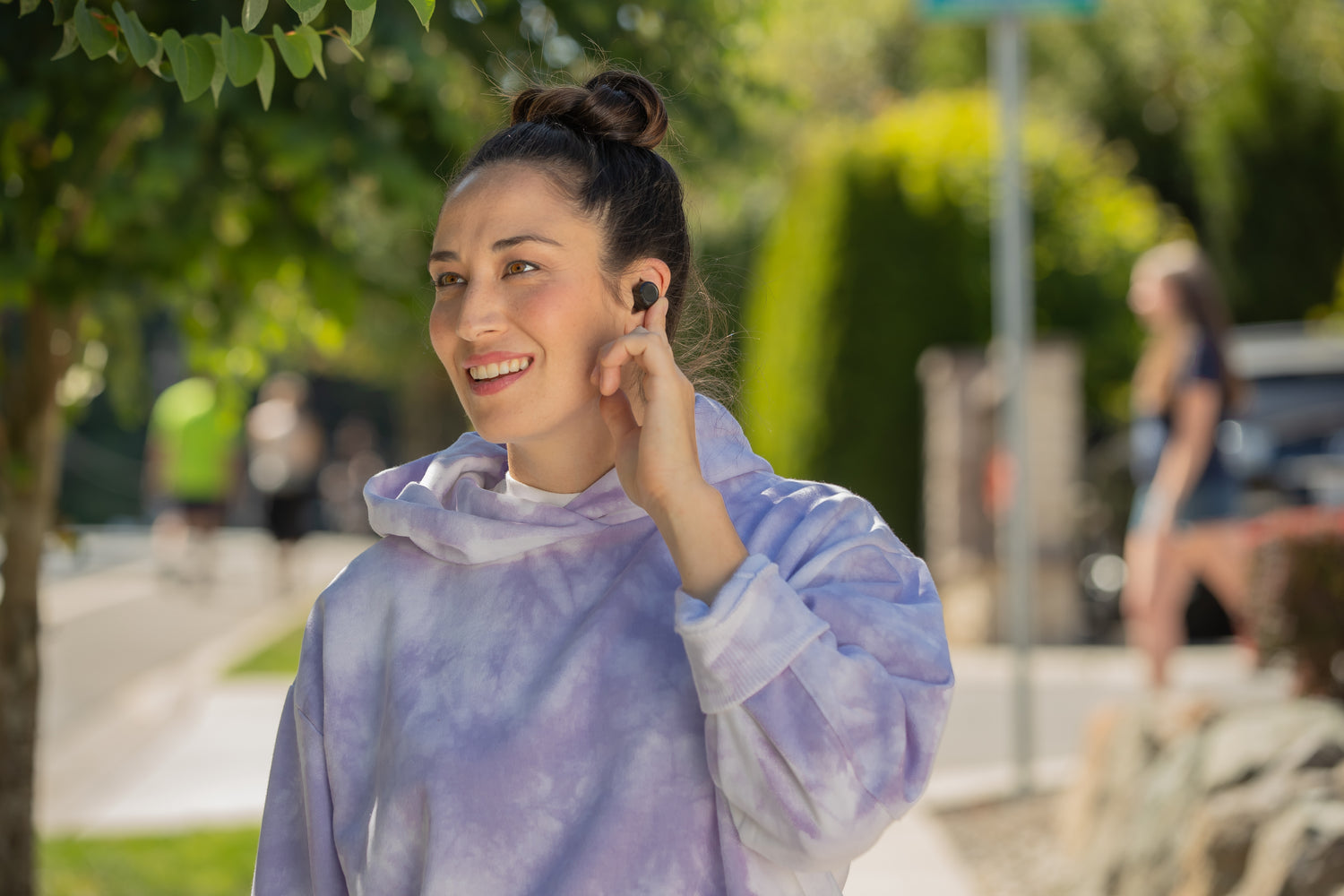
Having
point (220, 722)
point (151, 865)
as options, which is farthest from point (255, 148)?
point (220, 722)

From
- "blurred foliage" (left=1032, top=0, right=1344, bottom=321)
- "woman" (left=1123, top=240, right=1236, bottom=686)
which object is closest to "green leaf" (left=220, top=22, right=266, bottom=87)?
"woman" (left=1123, top=240, right=1236, bottom=686)

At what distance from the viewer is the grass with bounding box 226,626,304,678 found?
8.99 metres

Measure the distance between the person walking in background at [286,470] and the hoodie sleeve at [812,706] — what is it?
12215mm

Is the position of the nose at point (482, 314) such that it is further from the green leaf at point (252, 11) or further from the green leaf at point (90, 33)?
the green leaf at point (90, 33)

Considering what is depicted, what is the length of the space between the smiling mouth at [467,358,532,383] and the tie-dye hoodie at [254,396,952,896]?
140 mm

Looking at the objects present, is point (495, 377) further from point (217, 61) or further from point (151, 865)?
point (151, 865)

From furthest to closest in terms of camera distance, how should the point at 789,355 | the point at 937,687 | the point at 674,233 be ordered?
the point at 789,355 < the point at 674,233 < the point at 937,687

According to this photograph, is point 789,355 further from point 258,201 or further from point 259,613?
point 258,201

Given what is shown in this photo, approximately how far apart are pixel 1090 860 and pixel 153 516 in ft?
77.0

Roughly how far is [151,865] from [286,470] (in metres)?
8.61

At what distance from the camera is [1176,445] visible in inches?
230

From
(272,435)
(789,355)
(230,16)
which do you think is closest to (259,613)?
(272,435)

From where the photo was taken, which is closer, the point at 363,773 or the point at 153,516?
the point at 363,773

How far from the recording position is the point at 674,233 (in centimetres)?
191
